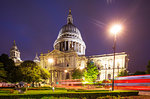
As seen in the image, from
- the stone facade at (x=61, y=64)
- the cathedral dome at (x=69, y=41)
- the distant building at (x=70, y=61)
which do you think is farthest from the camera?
the cathedral dome at (x=69, y=41)

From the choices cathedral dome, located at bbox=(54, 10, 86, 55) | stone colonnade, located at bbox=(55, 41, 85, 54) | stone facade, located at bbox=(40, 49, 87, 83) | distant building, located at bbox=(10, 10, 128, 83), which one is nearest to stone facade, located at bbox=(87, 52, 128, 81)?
distant building, located at bbox=(10, 10, 128, 83)

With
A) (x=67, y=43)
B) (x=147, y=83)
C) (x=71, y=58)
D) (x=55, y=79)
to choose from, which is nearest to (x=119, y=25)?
(x=147, y=83)

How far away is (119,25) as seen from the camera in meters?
16.2

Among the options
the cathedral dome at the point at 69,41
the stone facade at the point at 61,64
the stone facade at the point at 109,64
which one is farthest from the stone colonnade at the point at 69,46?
the stone facade at the point at 61,64

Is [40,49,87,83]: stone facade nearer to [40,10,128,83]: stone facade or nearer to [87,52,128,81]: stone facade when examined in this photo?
[40,10,128,83]: stone facade

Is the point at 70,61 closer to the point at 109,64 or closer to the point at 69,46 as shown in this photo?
the point at 69,46

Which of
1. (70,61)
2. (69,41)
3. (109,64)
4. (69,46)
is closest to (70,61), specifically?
(70,61)

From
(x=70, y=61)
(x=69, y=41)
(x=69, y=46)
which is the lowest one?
(x=70, y=61)

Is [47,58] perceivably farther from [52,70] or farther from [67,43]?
[67,43]

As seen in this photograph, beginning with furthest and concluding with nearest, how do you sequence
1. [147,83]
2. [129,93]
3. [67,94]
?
[147,83] < [129,93] < [67,94]

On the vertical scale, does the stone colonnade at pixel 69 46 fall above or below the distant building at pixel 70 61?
above

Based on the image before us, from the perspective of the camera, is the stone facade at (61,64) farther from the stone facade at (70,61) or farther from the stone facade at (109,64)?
the stone facade at (109,64)

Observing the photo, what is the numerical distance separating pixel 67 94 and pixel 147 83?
16.3 metres

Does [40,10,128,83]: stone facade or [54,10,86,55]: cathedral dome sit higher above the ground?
[54,10,86,55]: cathedral dome
